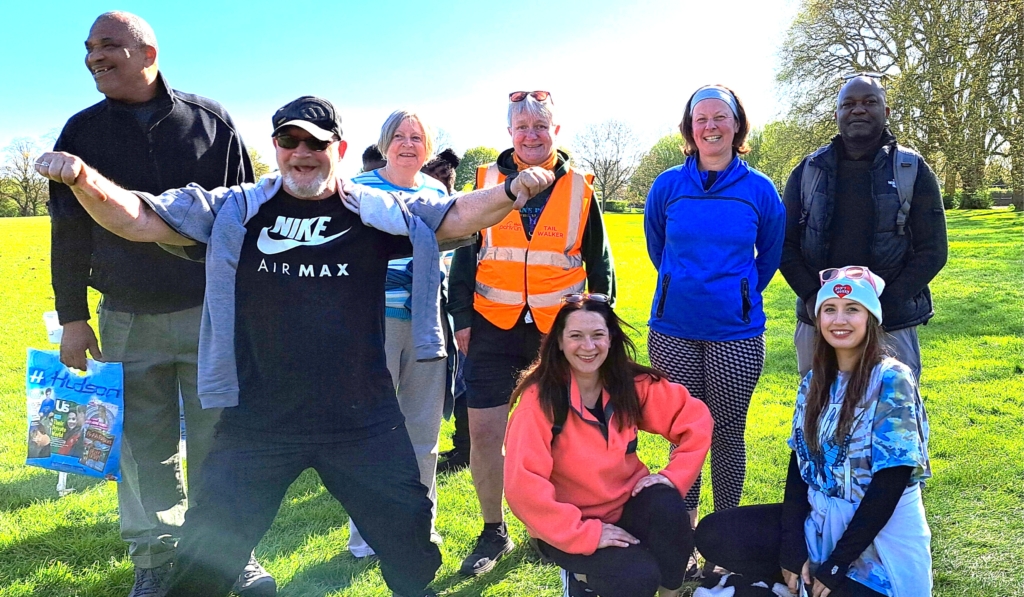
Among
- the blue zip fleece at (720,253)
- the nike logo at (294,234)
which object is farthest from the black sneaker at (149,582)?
the blue zip fleece at (720,253)

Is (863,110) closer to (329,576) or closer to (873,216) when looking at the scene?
(873,216)

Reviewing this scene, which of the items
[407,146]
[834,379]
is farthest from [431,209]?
[834,379]

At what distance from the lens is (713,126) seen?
3.53 meters

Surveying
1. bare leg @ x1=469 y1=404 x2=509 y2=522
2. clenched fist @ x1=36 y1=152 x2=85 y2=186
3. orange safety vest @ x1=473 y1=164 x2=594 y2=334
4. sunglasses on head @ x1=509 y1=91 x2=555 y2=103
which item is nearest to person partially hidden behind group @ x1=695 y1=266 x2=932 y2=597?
bare leg @ x1=469 y1=404 x2=509 y2=522

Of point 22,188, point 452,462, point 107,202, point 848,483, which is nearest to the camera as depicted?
point 107,202

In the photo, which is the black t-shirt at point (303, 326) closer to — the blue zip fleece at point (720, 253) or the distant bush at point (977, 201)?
the blue zip fleece at point (720, 253)

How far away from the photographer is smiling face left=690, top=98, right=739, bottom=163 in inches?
139

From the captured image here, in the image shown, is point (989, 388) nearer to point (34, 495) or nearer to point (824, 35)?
point (34, 495)

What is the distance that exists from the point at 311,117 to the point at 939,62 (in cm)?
2932

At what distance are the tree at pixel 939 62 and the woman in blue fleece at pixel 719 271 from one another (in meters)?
24.8

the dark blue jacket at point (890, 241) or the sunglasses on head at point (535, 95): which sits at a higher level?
the sunglasses on head at point (535, 95)

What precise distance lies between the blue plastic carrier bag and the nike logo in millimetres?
1355

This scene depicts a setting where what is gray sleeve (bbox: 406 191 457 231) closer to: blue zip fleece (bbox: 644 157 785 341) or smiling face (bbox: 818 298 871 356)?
blue zip fleece (bbox: 644 157 785 341)

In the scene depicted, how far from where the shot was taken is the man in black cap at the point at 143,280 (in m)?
3.33
